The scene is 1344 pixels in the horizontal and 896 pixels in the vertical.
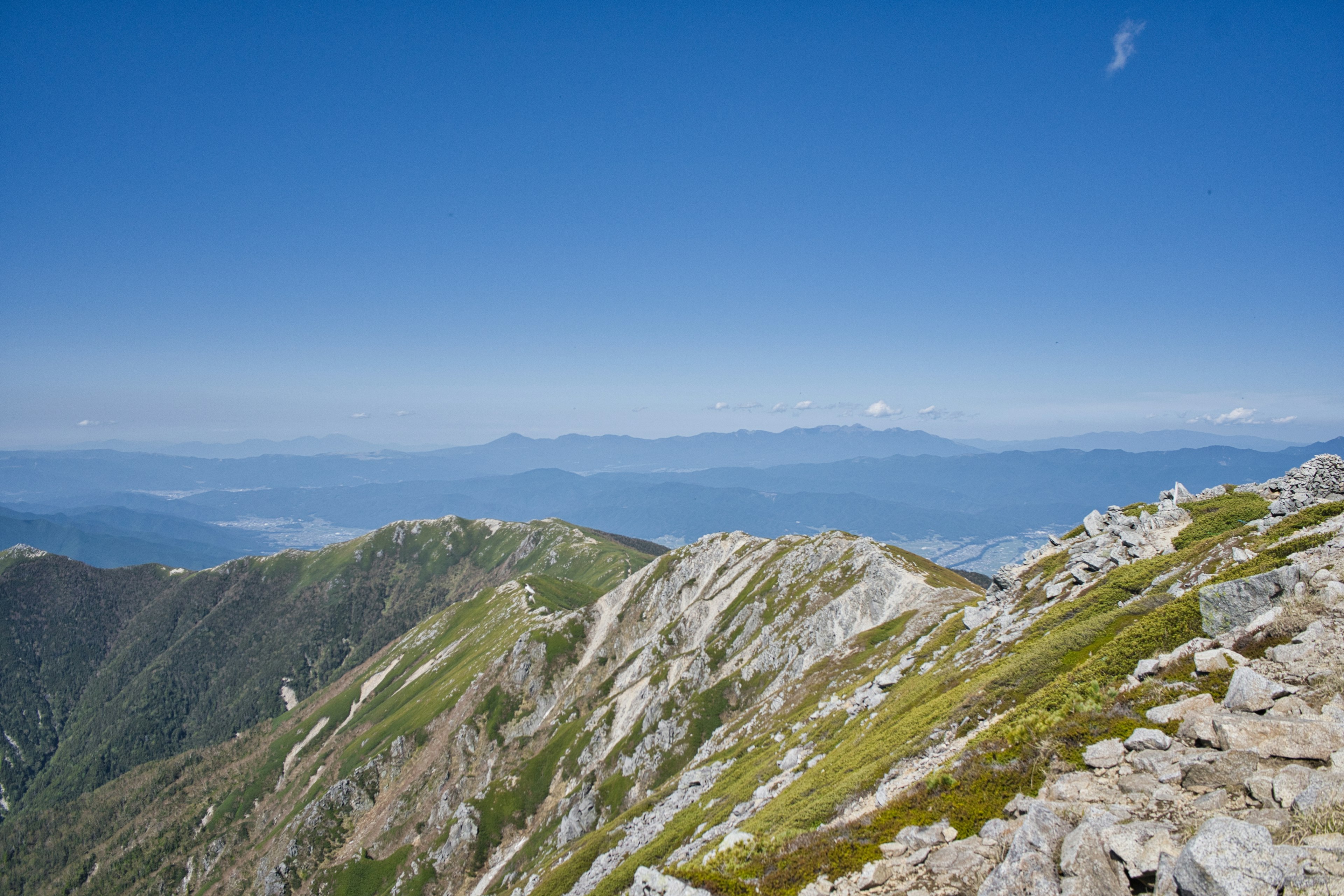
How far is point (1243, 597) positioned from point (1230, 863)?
14.7 metres

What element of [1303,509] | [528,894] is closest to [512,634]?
[528,894]

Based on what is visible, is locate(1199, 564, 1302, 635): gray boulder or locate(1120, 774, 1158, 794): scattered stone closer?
locate(1120, 774, 1158, 794): scattered stone

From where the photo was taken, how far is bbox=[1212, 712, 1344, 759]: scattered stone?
420 inches

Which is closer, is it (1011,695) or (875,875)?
(875,875)

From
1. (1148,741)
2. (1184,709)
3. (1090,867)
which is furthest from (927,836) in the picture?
(1184,709)

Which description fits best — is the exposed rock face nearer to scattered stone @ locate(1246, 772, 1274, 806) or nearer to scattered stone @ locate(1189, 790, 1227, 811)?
scattered stone @ locate(1246, 772, 1274, 806)

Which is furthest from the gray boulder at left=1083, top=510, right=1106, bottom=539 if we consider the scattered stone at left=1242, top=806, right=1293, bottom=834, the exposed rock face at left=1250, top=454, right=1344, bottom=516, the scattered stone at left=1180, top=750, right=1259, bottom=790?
the scattered stone at left=1242, top=806, right=1293, bottom=834

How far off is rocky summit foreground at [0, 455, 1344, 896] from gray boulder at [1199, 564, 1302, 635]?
86 millimetres

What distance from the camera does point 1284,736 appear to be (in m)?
11.0

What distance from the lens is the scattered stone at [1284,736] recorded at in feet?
35.0

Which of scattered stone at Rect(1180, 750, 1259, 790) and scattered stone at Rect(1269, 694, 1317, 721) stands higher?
scattered stone at Rect(1269, 694, 1317, 721)

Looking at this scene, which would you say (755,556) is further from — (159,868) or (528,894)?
(159,868)

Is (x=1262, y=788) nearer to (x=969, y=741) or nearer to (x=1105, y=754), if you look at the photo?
(x=1105, y=754)

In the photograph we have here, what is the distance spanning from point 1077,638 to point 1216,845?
19.8 meters
